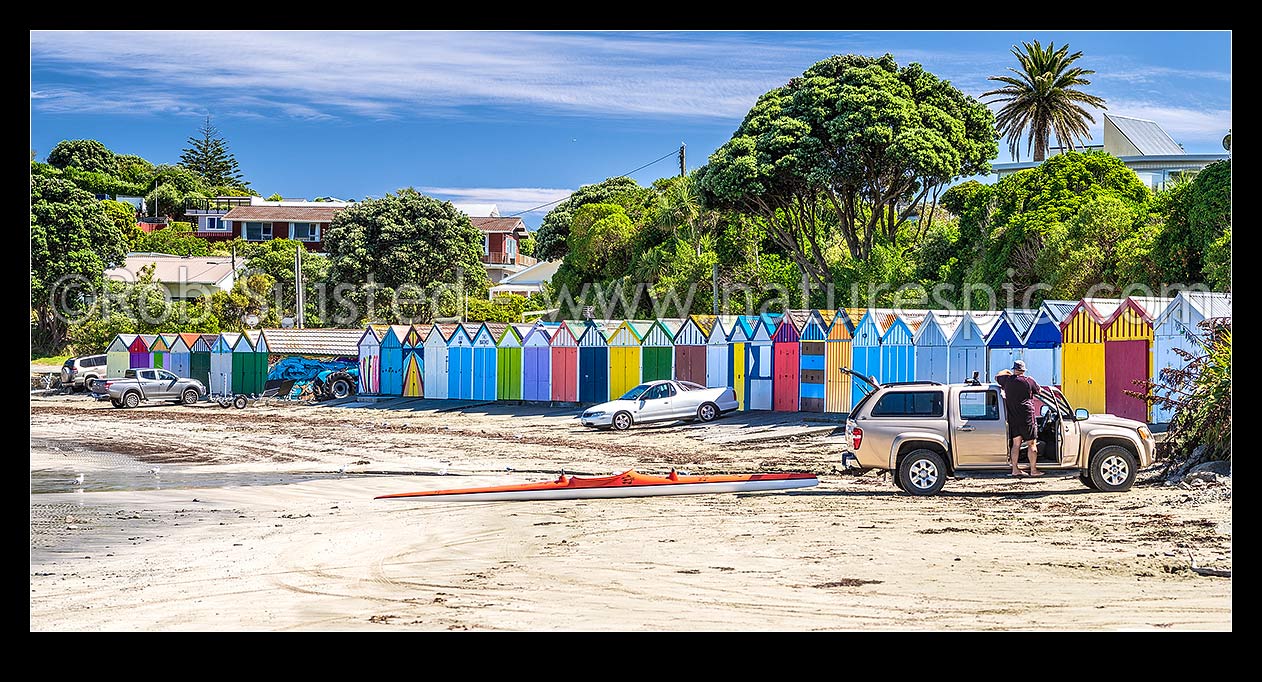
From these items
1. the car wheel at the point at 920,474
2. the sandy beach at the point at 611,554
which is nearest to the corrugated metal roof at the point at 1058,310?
the sandy beach at the point at 611,554

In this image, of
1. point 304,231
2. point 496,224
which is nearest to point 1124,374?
point 304,231

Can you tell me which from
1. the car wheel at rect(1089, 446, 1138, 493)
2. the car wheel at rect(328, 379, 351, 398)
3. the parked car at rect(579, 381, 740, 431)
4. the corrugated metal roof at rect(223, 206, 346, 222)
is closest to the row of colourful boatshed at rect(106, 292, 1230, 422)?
the car wheel at rect(328, 379, 351, 398)

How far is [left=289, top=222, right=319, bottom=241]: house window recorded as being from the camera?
278 ft

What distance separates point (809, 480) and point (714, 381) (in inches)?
632

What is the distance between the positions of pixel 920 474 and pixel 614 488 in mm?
3999

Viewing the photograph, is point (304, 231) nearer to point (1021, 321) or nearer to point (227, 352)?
point (227, 352)

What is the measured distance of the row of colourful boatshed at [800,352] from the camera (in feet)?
81.7

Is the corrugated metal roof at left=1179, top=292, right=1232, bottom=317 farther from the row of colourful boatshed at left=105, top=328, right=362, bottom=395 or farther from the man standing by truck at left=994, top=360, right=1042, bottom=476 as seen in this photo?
the row of colourful boatshed at left=105, top=328, right=362, bottom=395

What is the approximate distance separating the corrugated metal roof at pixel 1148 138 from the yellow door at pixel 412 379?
37.9 m

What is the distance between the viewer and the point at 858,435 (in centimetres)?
1698

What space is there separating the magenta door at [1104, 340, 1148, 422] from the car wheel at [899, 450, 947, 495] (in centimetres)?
912

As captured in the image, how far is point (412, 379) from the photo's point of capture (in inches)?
1774

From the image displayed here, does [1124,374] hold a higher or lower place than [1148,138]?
lower
